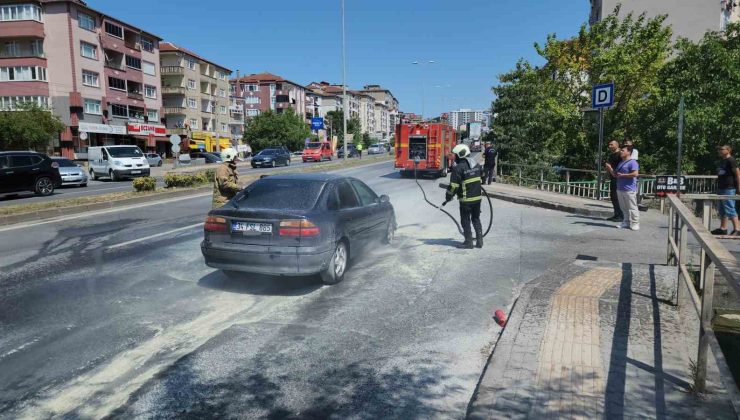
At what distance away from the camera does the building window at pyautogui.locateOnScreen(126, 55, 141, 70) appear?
193 ft

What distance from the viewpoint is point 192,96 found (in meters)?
73.1

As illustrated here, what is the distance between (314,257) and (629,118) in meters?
21.0

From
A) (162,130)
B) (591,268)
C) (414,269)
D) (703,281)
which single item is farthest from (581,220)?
(162,130)

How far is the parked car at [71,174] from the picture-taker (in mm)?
23406

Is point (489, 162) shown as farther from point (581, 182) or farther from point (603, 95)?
point (603, 95)

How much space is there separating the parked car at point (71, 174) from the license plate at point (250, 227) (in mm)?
20987

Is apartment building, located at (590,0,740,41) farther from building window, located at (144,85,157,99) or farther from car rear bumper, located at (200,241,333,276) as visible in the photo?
building window, located at (144,85,157,99)

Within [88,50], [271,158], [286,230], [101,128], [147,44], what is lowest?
[286,230]

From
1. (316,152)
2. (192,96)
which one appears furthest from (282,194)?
(192,96)

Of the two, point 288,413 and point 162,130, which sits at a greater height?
point 162,130

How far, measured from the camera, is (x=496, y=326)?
16.4 ft

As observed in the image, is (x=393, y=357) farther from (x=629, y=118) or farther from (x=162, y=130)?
(x=162, y=130)

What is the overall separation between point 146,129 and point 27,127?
1860 cm

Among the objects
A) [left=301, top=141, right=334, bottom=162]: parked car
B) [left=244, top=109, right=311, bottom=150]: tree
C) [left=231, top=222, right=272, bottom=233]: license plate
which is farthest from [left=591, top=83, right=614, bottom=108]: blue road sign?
[left=244, top=109, right=311, bottom=150]: tree
